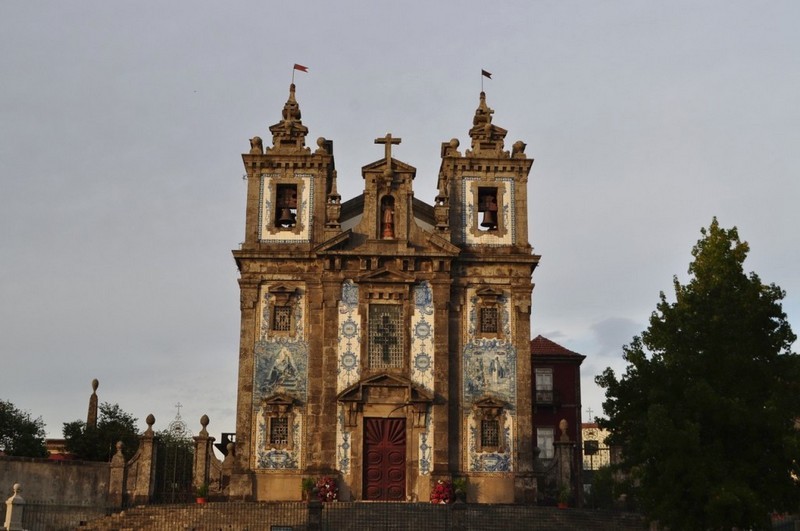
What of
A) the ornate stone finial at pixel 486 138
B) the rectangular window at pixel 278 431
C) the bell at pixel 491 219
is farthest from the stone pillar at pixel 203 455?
the ornate stone finial at pixel 486 138

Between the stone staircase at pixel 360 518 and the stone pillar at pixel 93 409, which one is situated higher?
the stone pillar at pixel 93 409

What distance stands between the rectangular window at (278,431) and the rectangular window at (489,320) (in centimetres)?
733

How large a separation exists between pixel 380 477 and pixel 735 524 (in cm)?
1427

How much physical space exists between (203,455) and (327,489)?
173 inches

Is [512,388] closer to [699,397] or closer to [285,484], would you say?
[285,484]

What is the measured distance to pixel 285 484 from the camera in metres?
32.7

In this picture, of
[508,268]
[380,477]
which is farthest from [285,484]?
[508,268]

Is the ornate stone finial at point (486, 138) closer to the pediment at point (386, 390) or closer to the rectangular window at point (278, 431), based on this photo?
the pediment at point (386, 390)

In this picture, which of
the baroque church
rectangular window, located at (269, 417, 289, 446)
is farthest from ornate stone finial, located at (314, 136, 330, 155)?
rectangular window, located at (269, 417, 289, 446)

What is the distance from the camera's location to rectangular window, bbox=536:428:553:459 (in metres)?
46.5

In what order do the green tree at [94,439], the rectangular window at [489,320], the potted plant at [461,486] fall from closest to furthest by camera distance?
the potted plant at [461,486] < the rectangular window at [489,320] < the green tree at [94,439]

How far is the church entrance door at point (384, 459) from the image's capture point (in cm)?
3275

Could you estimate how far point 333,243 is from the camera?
34.3m

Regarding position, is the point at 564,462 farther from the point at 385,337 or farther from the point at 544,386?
the point at 544,386
